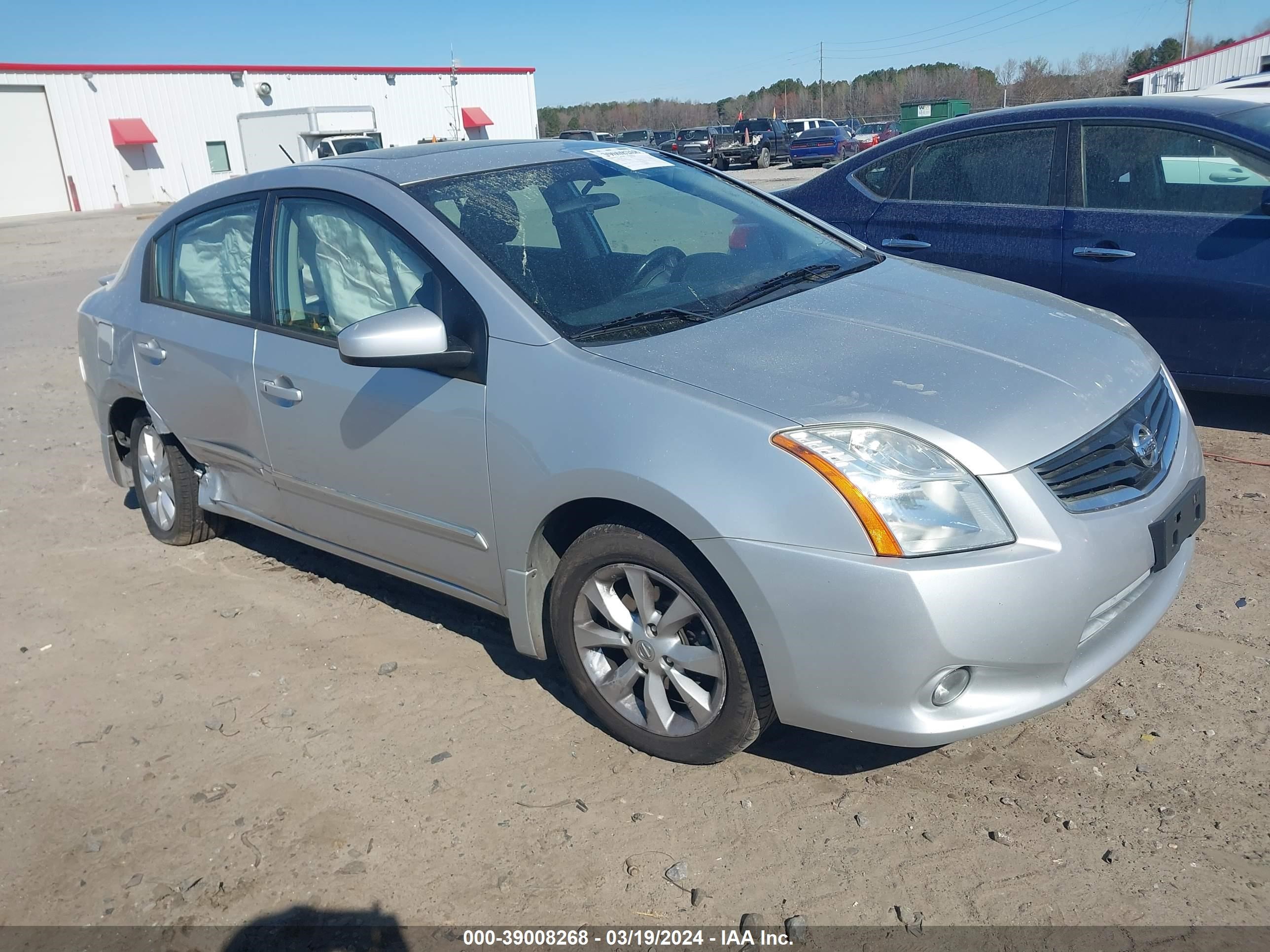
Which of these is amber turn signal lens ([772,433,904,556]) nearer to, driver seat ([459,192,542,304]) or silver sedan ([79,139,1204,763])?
silver sedan ([79,139,1204,763])

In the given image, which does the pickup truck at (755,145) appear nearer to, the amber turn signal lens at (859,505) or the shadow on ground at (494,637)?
the shadow on ground at (494,637)

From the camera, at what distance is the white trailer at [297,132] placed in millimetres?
34656

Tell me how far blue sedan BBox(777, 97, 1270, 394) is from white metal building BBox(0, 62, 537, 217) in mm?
33320

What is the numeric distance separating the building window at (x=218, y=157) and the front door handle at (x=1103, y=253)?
42.6 metres

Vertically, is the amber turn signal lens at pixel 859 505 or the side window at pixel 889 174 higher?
the side window at pixel 889 174

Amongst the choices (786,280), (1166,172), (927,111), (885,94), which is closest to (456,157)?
(786,280)

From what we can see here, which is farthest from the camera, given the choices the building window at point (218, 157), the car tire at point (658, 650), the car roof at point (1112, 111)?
the building window at point (218, 157)

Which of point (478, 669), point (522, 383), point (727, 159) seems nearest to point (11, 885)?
point (478, 669)

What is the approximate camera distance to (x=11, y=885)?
2.76m

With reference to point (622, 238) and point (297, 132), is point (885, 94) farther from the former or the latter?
point (622, 238)

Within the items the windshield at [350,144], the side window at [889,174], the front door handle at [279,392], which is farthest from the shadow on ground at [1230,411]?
the windshield at [350,144]

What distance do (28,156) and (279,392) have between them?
3967cm

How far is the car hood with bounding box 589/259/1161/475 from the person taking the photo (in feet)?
8.51

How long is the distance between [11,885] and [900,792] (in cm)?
237
